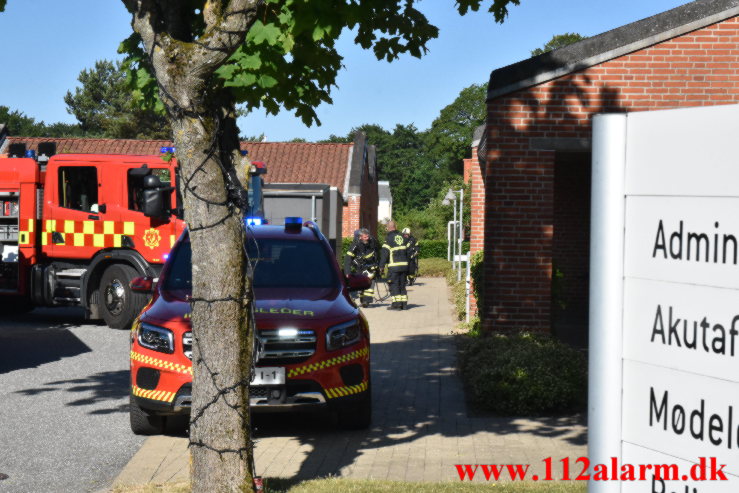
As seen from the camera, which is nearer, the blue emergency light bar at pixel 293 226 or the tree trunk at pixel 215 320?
the tree trunk at pixel 215 320

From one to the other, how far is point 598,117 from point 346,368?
5.65 meters

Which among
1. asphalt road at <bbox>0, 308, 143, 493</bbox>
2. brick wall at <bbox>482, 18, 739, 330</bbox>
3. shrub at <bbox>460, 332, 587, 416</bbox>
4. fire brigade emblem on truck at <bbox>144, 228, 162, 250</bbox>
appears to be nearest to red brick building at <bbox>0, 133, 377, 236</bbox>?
fire brigade emblem on truck at <bbox>144, 228, 162, 250</bbox>

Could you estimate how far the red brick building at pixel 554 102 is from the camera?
1195 cm

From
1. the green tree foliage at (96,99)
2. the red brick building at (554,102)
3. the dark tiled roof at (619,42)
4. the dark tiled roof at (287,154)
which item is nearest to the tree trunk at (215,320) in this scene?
the red brick building at (554,102)

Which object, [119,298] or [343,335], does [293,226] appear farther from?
[119,298]

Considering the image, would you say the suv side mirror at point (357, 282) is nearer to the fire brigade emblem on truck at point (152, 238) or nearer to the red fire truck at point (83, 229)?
the red fire truck at point (83, 229)

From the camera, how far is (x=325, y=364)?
27.3ft

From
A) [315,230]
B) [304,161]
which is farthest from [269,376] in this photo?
[304,161]

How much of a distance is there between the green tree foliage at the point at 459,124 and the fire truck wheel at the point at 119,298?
250 ft

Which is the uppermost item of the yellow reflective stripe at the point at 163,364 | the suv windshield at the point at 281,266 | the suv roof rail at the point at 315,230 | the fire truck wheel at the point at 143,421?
the suv roof rail at the point at 315,230

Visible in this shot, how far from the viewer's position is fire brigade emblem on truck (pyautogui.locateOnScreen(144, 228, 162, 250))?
672 inches

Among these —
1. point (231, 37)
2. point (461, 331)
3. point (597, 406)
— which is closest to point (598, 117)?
point (597, 406)

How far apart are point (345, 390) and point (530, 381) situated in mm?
2022

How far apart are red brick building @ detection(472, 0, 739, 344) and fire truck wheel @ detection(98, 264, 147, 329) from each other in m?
7.22
